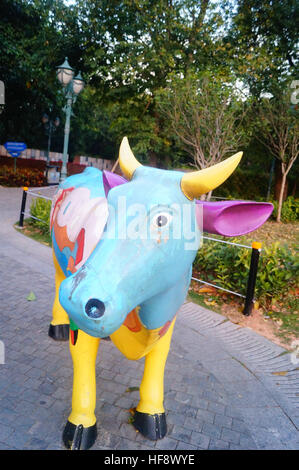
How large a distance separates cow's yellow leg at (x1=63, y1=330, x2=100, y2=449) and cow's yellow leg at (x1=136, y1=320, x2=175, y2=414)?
41 cm

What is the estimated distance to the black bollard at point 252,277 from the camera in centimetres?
523

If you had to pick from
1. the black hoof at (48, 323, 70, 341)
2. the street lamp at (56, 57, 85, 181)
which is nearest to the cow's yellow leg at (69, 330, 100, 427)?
the black hoof at (48, 323, 70, 341)

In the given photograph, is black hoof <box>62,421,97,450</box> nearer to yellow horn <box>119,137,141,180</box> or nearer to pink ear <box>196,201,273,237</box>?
pink ear <box>196,201,273,237</box>

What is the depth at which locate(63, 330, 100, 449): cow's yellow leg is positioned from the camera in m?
2.51

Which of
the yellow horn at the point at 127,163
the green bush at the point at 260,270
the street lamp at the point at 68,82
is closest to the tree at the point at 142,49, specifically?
the street lamp at the point at 68,82

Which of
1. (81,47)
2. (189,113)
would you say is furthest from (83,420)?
(81,47)

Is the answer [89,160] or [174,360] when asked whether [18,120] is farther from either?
[174,360]

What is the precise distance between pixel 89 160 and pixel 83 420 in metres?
30.0

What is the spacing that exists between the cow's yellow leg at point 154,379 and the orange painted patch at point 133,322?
54 centimetres

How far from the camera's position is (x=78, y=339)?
8.33 ft

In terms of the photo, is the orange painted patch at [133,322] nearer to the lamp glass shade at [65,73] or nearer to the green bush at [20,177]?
the lamp glass shade at [65,73]

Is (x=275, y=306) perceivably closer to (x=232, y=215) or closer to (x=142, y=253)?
(x=232, y=215)

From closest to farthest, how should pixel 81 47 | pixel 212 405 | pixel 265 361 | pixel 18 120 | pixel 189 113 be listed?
1. pixel 212 405
2. pixel 265 361
3. pixel 189 113
4. pixel 81 47
5. pixel 18 120

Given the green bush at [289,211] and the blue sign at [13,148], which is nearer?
the green bush at [289,211]
